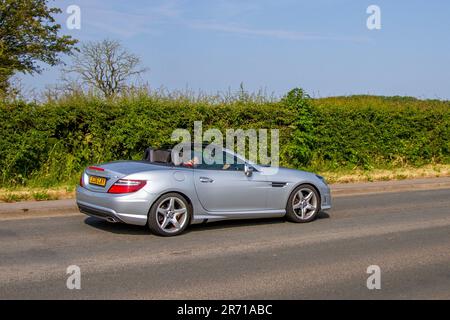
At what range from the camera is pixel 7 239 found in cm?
904

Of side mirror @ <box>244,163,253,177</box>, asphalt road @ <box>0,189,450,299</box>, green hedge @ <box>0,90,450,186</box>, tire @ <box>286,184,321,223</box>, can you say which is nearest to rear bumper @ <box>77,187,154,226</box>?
asphalt road @ <box>0,189,450,299</box>

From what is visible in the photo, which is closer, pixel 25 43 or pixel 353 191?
pixel 353 191

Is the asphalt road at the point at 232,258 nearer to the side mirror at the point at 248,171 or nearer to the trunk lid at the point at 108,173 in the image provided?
the trunk lid at the point at 108,173

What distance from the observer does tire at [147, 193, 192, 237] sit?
912cm

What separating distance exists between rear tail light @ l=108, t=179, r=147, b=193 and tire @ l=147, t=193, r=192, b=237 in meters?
0.38

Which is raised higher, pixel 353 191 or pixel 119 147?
pixel 119 147

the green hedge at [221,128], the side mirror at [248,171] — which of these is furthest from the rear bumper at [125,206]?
the green hedge at [221,128]

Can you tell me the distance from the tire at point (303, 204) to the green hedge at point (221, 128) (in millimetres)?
5967

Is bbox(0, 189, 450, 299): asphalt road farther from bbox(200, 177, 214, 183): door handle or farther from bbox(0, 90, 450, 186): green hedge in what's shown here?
bbox(0, 90, 450, 186): green hedge

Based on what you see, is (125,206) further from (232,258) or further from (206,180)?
(232,258)
